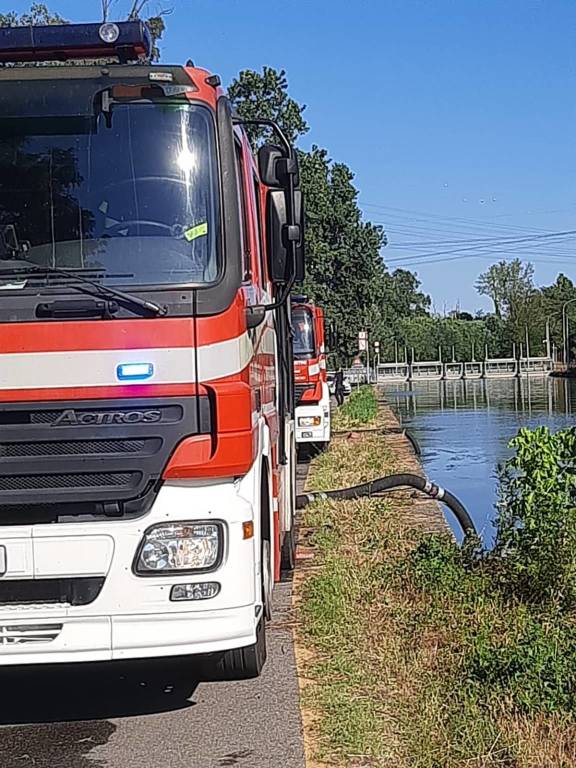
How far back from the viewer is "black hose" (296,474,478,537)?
41.2 ft

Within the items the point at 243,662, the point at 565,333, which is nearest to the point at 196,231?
the point at 243,662

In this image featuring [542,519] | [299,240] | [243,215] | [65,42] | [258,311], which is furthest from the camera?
[542,519]

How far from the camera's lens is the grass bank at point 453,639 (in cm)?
538

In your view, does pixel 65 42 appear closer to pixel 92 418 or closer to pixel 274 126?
pixel 274 126

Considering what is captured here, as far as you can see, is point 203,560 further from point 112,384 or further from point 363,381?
point 363,381

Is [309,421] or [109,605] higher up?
[109,605]

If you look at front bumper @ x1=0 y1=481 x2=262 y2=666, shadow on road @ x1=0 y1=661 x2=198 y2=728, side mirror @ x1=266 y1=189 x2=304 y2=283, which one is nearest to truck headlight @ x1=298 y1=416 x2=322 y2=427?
shadow on road @ x1=0 y1=661 x2=198 y2=728

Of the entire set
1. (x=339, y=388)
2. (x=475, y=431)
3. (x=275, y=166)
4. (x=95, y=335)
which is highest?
(x=275, y=166)

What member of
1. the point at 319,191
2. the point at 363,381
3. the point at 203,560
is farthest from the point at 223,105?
the point at 363,381

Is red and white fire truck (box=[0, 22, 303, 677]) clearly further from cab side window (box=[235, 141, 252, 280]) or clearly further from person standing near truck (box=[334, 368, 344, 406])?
person standing near truck (box=[334, 368, 344, 406])

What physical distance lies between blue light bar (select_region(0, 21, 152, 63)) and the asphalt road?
11.9 feet

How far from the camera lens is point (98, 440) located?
511 centimetres

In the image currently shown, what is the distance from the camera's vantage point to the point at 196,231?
5.36m

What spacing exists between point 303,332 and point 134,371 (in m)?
14.9
